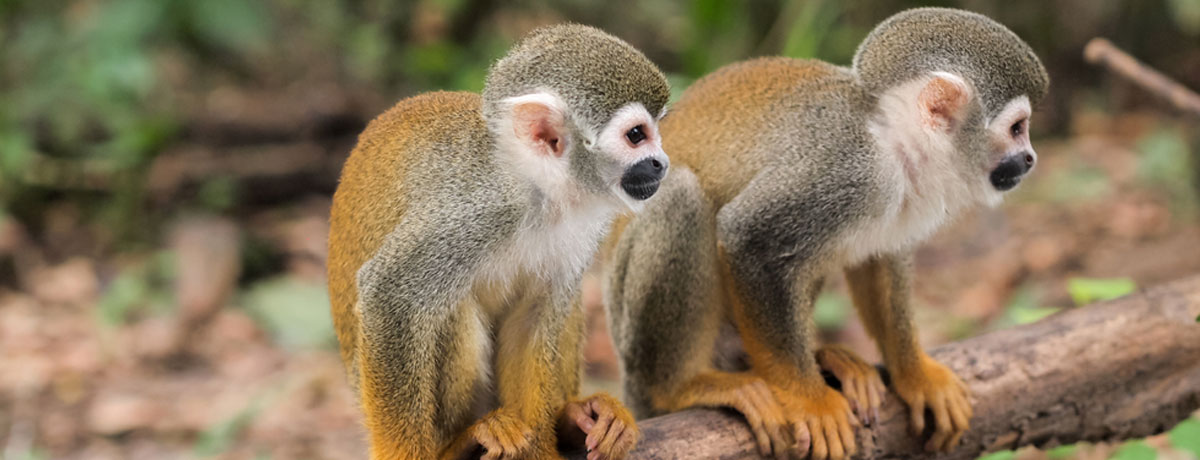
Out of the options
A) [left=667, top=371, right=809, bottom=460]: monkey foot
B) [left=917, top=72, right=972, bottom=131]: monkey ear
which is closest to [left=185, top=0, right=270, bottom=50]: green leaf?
[left=667, top=371, right=809, bottom=460]: monkey foot

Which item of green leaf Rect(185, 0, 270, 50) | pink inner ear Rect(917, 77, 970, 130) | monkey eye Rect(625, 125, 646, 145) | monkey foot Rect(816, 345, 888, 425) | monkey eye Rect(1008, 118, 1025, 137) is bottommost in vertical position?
monkey foot Rect(816, 345, 888, 425)

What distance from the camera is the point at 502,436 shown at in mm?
2211

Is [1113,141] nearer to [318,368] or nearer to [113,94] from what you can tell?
[318,368]

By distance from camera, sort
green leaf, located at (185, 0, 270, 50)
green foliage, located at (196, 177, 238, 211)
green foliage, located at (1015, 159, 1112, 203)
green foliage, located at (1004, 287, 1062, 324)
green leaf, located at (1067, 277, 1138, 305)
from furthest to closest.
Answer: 1. green foliage, located at (1015, 159, 1112, 203)
2. green foliage, located at (196, 177, 238, 211)
3. green leaf, located at (185, 0, 270, 50)
4. green foliage, located at (1004, 287, 1062, 324)
5. green leaf, located at (1067, 277, 1138, 305)

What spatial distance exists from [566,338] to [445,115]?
0.64 meters

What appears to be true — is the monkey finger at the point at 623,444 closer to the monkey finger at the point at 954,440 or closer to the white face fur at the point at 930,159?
the white face fur at the point at 930,159

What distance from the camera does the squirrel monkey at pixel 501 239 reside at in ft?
7.11

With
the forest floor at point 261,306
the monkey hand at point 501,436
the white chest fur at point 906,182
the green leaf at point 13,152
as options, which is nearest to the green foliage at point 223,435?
the forest floor at point 261,306

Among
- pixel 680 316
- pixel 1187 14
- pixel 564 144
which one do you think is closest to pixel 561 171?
pixel 564 144

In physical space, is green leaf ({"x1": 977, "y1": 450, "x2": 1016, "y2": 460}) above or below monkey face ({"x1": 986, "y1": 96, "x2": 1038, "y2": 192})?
below

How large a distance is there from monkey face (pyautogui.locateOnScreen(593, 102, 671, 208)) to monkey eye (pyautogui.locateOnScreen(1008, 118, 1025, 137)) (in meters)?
0.97

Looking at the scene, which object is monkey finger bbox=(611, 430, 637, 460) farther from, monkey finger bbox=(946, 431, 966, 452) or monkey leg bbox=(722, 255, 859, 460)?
monkey finger bbox=(946, 431, 966, 452)

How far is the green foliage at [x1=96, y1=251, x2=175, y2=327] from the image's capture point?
209 inches

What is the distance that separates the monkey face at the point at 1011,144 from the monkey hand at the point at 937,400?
1.97 ft
